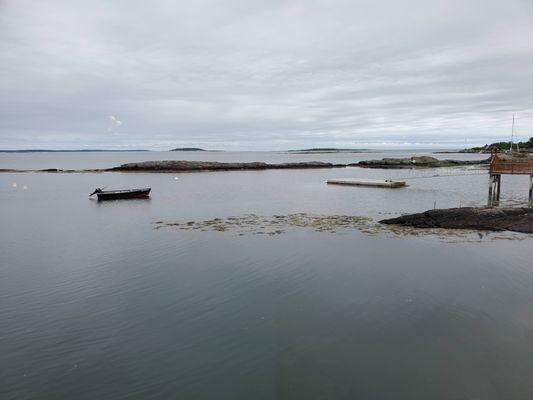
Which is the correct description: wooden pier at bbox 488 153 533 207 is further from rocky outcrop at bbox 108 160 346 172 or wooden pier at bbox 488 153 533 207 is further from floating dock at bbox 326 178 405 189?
rocky outcrop at bbox 108 160 346 172

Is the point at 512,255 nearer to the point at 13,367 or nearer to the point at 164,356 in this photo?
the point at 164,356

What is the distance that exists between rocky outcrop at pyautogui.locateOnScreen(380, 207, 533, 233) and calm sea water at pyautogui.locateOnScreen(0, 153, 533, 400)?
315 cm

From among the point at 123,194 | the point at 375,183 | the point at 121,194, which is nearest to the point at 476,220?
the point at 375,183

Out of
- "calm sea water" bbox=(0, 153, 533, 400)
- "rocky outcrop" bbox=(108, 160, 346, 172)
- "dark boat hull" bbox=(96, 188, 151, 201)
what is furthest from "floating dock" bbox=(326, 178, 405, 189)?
"rocky outcrop" bbox=(108, 160, 346, 172)

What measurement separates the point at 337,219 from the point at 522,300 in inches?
654

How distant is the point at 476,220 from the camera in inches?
1013

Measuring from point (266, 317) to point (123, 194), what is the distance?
117 feet

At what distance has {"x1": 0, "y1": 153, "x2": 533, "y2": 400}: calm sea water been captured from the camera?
9062 mm

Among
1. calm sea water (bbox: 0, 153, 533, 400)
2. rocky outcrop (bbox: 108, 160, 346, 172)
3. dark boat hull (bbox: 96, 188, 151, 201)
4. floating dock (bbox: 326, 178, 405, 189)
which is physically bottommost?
calm sea water (bbox: 0, 153, 533, 400)

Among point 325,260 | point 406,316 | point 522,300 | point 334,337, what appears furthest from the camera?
point 325,260

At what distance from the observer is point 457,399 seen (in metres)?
8.33

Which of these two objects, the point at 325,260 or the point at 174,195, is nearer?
the point at 325,260

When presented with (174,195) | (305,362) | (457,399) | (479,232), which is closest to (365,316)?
(305,362)

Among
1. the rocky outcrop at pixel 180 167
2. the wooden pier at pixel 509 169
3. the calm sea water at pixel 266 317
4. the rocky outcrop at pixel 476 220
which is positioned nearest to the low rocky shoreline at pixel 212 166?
the rocky outcrop at pixel 180 167
